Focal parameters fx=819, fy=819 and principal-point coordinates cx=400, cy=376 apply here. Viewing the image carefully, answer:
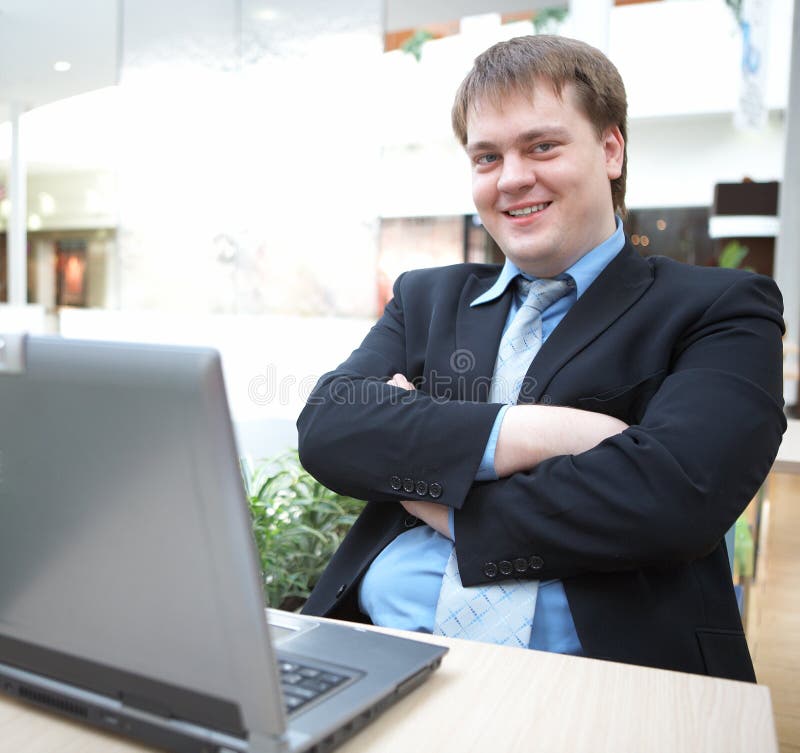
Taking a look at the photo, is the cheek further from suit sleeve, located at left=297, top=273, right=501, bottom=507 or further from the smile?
suit sleeve, located at left=297, top=273, right=501, bottom=507

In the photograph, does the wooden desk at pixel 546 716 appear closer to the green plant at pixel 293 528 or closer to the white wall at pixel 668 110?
the green plant at pixel 293 528

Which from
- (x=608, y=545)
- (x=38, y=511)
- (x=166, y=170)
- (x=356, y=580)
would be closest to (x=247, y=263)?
(x=166, y=170)

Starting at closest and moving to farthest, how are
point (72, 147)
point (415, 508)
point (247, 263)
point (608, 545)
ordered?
point (608, 545) → point (415, 508) → point (247, 263) → point (72, 147)

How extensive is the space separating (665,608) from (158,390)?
0.82 m

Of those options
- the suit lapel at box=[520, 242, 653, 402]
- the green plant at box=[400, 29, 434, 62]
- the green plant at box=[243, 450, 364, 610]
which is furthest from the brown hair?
the green plant at box=[400, 29, 434, 62]

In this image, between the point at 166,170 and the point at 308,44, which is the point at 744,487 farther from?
the point at 166,170

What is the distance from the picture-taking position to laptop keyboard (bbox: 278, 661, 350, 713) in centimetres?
65

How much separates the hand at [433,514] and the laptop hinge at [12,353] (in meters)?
0.69

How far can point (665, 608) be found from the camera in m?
1.08

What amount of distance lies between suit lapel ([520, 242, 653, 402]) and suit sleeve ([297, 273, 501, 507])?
13cm

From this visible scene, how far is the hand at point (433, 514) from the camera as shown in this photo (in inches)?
44.8

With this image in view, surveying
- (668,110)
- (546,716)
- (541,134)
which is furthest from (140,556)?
(668,110)

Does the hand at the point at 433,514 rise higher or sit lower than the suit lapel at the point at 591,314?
lower

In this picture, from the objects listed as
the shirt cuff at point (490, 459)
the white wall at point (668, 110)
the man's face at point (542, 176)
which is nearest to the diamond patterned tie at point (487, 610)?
the shirt cuff at point (490, 459)
